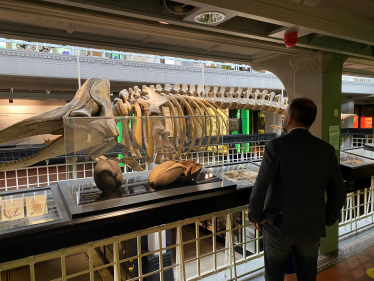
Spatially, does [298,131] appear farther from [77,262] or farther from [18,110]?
[18,110]

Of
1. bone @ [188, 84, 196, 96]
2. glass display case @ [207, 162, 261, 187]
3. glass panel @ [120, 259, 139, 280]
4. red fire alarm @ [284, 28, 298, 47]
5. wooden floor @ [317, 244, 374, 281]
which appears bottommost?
glass panel @ [120, 259, 139, 280]

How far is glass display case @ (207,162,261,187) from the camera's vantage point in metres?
2.85

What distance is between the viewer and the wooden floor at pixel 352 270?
118 inches

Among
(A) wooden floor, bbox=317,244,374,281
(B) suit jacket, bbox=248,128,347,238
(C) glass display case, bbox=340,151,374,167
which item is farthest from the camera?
(C) glass display case, bbox=340,151,374,167

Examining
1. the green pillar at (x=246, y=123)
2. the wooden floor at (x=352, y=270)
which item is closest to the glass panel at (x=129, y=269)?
the wooden floor at (x=352, y=270)

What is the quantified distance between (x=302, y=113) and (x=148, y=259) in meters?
3.90

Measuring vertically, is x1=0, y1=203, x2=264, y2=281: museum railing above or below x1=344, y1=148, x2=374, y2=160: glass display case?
below

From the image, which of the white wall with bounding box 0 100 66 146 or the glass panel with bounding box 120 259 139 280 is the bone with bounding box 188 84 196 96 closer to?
the glass panel with bounding box 120 259 139 280

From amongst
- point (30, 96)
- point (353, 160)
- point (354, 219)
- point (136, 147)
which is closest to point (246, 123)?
point (30, 96)

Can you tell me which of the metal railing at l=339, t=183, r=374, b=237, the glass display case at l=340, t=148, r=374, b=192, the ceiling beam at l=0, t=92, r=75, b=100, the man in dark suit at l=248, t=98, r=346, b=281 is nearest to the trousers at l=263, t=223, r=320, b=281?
the man in dark suit at l=248, t=98, r=346, b=281

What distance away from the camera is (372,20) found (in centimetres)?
312

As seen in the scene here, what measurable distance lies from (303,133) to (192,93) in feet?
8.22

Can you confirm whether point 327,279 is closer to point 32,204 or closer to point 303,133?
point 303,133

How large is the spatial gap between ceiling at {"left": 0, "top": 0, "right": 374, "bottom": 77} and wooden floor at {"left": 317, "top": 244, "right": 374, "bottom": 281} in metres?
2.61
